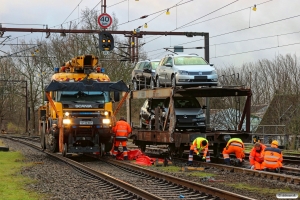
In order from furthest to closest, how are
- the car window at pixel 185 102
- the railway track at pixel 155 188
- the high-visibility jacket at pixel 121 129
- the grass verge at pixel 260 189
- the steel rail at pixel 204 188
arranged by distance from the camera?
1. the high-visibility jacket at pixel 121 129
2. the car window at pixel 185 102
3. the grass verge at pixel 260 189
4. the railway track at pixel 155 188
5. the steel rail at pixel 204 188

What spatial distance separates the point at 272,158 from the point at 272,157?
0.11 ft

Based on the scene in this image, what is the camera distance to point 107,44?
1118 inches

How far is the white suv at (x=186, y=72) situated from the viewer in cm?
2073

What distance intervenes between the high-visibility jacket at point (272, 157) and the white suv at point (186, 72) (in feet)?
16.6

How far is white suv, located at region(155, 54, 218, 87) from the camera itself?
2073cm

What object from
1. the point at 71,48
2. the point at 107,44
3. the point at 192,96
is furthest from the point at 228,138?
the point at 71,48

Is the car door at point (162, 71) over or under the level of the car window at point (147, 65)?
under

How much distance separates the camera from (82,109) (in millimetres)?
20422

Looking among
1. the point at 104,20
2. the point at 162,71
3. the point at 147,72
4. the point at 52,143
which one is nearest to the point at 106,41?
the point at 104,20

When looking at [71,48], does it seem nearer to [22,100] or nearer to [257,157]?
[22,100]

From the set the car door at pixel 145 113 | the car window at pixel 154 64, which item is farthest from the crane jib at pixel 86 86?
the car window at pixel 154 64

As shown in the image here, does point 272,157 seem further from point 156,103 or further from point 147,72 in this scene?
point 147,72

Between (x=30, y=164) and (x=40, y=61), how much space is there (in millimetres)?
43369

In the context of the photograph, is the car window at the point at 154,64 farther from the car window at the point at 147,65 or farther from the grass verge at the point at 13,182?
the grass verge at the point at 13,182
